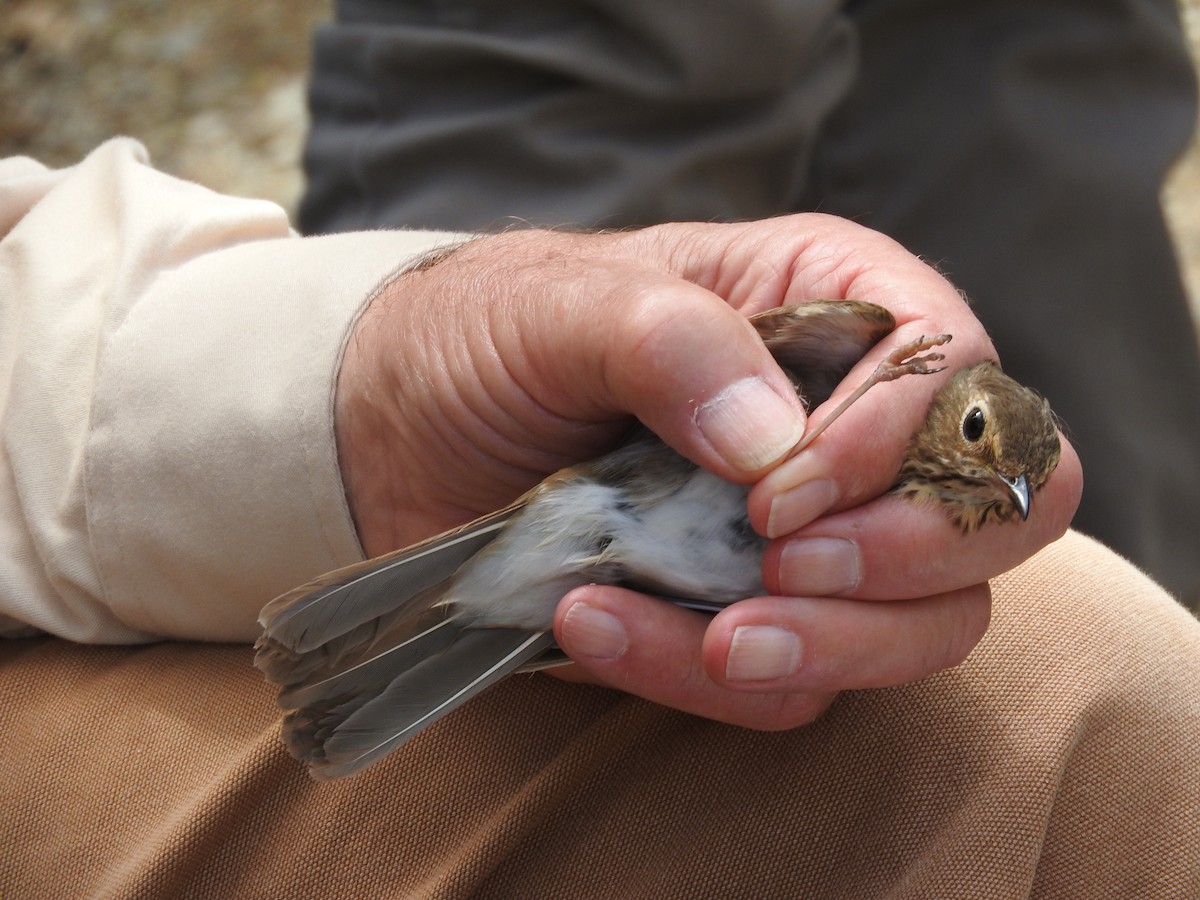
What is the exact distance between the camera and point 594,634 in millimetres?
1871

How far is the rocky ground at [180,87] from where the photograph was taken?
20.9 feet

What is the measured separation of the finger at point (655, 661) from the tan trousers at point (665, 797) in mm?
131

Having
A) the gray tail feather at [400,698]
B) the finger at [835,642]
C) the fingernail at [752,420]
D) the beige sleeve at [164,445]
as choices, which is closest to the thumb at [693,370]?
the fingernail at [752,420]

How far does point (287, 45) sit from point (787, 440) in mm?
6127

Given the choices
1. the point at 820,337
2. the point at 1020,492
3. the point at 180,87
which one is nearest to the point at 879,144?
the point at 820,337

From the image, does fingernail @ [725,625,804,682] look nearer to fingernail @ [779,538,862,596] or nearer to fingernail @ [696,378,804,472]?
fingernail @ [779,538,862,596]

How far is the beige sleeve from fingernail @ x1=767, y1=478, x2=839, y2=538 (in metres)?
0.83

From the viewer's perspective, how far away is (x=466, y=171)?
3.39 meters

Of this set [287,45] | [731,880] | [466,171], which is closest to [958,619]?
[731,880]

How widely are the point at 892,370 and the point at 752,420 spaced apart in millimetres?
243

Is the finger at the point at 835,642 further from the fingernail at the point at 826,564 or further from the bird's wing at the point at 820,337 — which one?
the bird's wing at the point at 820,337

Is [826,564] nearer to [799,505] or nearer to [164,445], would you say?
[799,505]

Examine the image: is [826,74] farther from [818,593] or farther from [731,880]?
[731,880]

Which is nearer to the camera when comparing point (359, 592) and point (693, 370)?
point (693, 370)
